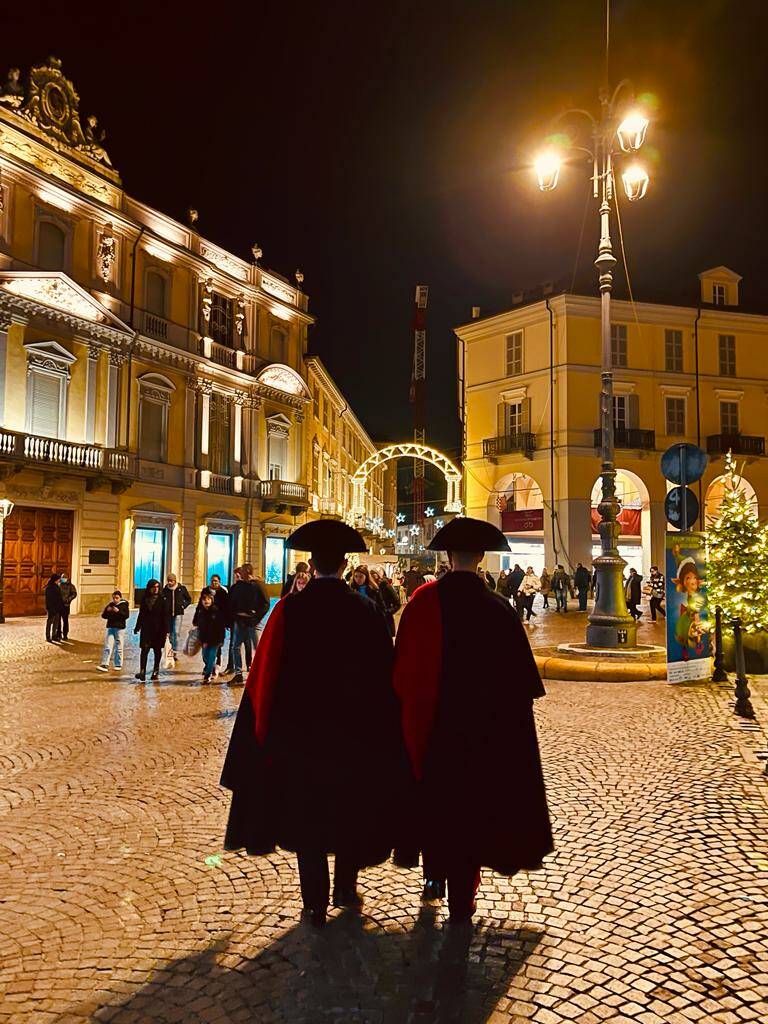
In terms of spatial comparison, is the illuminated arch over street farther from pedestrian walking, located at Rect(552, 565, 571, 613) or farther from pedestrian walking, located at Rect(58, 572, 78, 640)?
pedestrian walking, located at Rect(58, 572, 78, 640)

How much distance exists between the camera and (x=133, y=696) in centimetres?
961

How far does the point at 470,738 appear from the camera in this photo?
3104 millimetres

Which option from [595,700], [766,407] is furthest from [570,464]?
[595,700]

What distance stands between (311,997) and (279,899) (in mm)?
928

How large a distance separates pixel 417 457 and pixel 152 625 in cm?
2025

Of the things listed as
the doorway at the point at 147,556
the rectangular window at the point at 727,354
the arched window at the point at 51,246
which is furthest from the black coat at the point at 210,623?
the rectangular window at the point at 727,354

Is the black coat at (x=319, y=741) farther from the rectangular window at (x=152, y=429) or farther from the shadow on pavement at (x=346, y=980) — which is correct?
the rectangular window at (x=152, y=429)

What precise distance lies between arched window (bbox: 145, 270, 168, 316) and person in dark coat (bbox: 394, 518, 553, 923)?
2941cm

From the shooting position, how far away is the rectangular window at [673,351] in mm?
35719

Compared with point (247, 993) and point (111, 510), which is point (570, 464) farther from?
point (247, 993)

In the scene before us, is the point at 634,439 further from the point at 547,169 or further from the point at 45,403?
the point at 45,403

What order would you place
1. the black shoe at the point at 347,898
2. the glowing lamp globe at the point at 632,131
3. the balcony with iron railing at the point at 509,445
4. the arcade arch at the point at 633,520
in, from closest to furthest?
the black shoe at the point at 347,898 → the glowing lamp globe at the point at 632,131 → the arcade arch at the point at 633,520 → the balcony with iron railing at the point at 509,445

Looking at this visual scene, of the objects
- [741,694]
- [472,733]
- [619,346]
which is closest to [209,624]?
[741,694]

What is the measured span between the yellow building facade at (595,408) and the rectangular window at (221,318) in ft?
41.1
